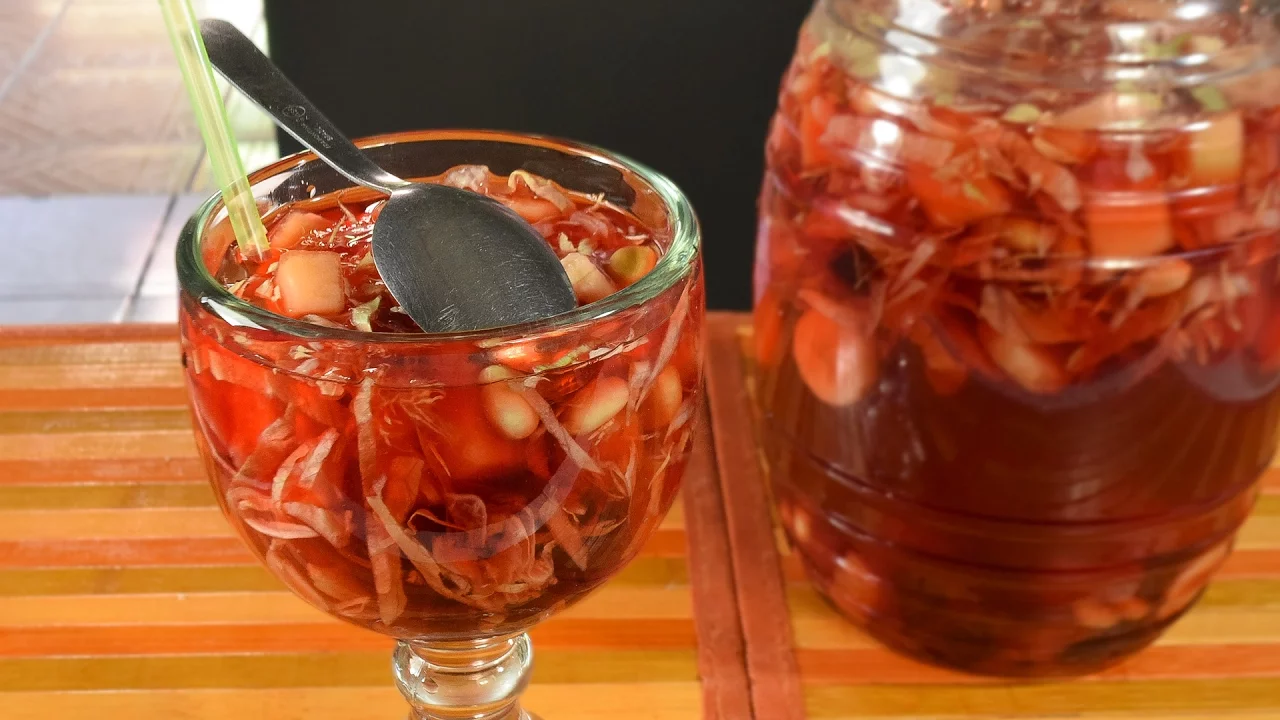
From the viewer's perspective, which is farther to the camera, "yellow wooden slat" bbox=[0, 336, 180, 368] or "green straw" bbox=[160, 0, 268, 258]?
"yellow wooden slat" bbox=[0, 336, 180, 368]

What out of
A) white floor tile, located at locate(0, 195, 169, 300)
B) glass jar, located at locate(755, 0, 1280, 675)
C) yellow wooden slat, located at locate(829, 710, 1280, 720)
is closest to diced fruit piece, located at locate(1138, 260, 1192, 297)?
glass jar, located at locate(755, 0, 1280, 675)

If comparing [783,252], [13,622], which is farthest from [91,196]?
[783,252]

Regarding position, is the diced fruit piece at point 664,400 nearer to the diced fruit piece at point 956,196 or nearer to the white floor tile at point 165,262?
the diced fruit piece at point 956,196

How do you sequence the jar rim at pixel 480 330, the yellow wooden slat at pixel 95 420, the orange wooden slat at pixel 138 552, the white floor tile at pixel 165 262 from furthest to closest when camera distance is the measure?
the white floor tile at pixel 165 262, the yellow wooden slat at pixel 95 420, the orange wooden slat at pixel 138 552, the jar rim at pixel 480 330

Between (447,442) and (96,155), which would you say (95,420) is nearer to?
Result: (447,442)

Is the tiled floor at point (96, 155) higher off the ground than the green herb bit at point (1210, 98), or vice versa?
the green herb bit at point (1210, 98)

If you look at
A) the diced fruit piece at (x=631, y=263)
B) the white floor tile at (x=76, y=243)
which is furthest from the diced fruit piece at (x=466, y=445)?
the white floor tile at (x=76, y=243)

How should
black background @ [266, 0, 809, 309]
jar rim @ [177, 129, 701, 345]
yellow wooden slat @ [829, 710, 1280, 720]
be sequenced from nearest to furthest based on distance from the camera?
jar rim @ [177, 129, 701, 345] → yellow wooden slat @ [829, 710, 1280, 720] → black background @ [266, 0, 809, 309]

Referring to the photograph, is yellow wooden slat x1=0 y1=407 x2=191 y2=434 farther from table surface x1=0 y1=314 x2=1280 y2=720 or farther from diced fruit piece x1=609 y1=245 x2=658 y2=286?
diced fruit piece x1=609 y1=245 x2=658 y2=286
